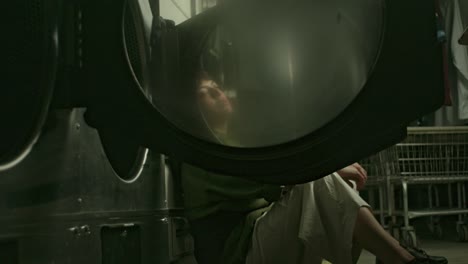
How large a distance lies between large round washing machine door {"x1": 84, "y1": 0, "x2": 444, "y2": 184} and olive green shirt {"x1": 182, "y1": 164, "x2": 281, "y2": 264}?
0.39 m

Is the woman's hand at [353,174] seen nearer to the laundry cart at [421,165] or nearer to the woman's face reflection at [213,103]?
the woman's face reflection at [213,103]

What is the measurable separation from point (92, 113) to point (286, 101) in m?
0.29

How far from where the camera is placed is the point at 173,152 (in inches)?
27.5

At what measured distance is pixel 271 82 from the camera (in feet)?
2.69

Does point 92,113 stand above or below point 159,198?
above

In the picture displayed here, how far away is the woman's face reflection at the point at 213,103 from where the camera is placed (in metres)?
0.81

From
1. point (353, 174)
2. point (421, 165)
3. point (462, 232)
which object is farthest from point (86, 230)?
point (462, 232)

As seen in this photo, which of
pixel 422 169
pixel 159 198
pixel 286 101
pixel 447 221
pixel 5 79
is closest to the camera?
pixel 5 79

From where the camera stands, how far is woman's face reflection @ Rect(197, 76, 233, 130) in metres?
0.81

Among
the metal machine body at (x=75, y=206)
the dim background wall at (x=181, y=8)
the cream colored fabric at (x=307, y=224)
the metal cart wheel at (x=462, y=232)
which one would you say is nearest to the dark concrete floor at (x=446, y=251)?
the metal cart wheel at (x=462, y=232)

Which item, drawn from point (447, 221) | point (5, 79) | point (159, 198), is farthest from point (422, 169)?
point (5, 79)

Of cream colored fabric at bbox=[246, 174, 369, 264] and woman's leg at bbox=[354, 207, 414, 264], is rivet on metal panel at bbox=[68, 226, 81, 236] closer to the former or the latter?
cream colored fabric at bbox=[246, 174, 369, 264]

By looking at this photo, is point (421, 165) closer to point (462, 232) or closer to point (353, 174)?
point (462, 232)

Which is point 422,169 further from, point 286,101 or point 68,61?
point 68,61
